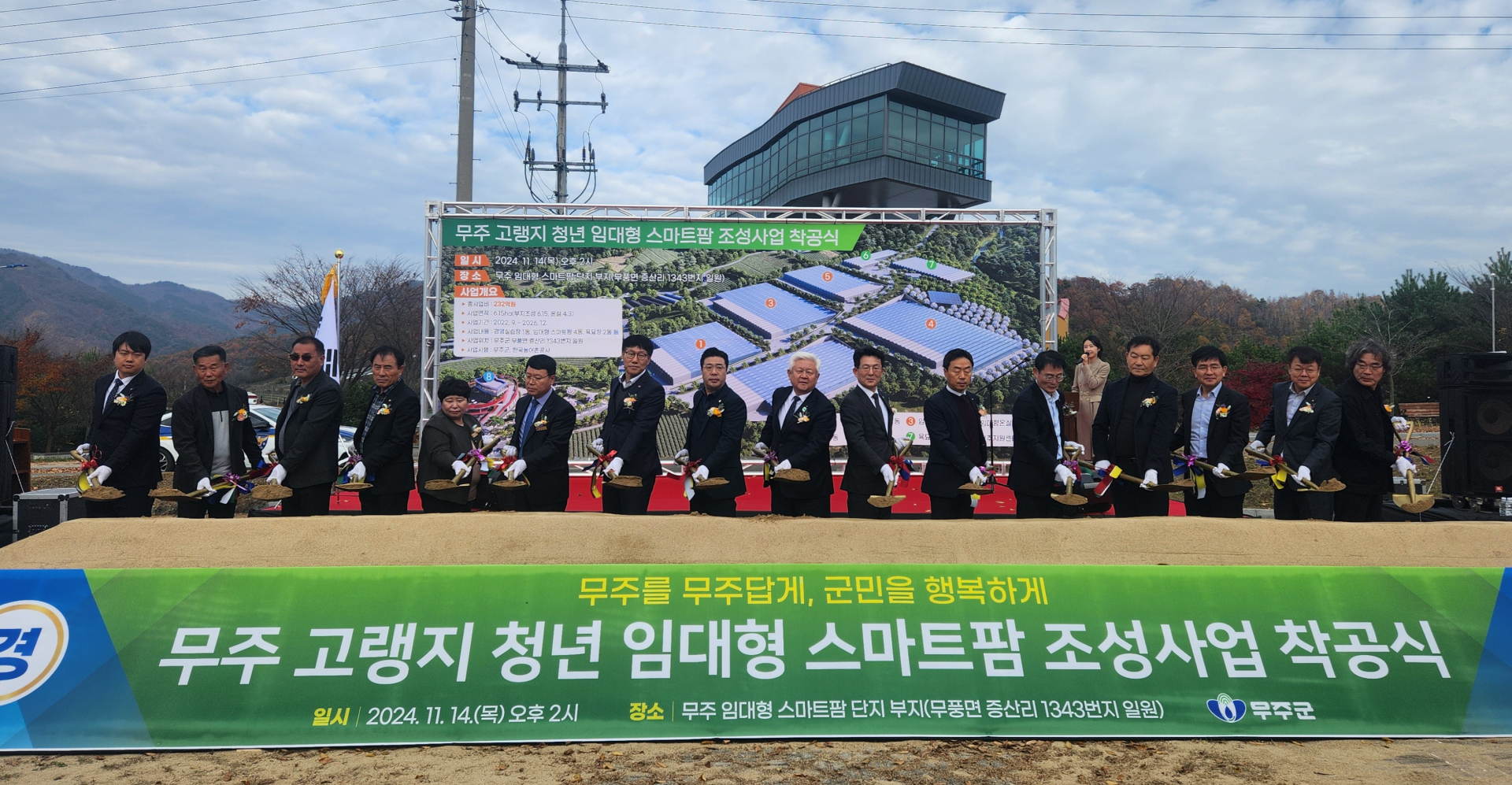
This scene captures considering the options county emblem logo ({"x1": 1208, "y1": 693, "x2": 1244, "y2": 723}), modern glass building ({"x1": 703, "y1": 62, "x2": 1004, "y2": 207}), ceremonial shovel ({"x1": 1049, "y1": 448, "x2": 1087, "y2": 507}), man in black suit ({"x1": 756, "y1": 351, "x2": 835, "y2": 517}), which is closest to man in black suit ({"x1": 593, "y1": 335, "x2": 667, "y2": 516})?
man in black suit ({"x1": 756, "y1": 351, "x2": 835, "y2": 517})

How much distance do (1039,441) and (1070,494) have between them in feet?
1.28

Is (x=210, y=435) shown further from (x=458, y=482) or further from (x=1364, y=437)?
(x=1364, y=437)

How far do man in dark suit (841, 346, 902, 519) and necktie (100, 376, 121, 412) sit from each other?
12.4 ft

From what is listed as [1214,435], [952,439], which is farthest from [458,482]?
[1214,435]

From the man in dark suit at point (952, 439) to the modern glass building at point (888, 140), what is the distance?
24604mm

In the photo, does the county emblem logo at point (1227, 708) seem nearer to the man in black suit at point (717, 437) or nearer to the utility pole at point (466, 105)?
the man in black suit at point (717, 437)

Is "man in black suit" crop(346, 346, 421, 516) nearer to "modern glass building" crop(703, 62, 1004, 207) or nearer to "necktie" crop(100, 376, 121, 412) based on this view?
"necktie" crop(100, 376, 121, 412)

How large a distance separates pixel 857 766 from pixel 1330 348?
993 inches

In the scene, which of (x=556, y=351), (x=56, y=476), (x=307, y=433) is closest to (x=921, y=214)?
(x=556, y=351)

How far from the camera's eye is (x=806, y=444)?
438 cm

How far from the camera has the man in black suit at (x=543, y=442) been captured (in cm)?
445

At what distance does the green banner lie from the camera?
8188mm

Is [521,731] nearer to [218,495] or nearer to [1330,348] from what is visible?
[218,495]

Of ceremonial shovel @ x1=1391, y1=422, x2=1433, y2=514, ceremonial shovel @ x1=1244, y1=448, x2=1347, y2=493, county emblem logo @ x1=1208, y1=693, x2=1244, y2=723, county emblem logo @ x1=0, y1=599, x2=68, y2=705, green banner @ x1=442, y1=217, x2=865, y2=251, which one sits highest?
green banner @ x1=442, y1=217, x2=865, y2=251
